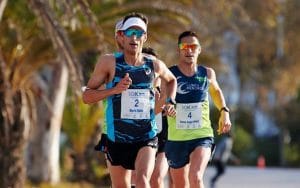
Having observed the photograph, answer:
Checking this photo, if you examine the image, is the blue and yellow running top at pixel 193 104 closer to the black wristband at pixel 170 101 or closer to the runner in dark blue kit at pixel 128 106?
the black wristband at pixel 170 101

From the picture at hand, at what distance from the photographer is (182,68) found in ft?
31.4

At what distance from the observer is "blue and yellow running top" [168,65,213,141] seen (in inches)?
375

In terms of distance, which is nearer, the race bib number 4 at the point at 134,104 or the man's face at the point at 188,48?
the race bib number 4 at the point at 134,104

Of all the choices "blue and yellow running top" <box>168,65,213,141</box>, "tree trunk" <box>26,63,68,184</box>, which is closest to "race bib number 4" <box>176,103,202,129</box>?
"blue and yellow running top" <box>168,65,213,141</box>

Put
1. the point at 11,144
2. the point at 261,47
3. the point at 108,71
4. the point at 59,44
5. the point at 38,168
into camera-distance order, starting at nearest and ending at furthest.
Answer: the point at 108,71 < the point at 59,44 < the point at 11,144 < the point at 38,168 < the point at 261,47

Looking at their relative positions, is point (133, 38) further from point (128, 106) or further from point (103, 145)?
point (103, 145)

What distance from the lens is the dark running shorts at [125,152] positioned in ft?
24.5

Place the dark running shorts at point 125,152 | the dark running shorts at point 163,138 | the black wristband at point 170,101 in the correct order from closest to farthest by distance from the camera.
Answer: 1. the dark running shorts at point 125,152
2. the black wristband at point 170,101
3. the dark running shorts at point 163,138

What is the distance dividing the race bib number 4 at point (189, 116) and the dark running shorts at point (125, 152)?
210 centimetres

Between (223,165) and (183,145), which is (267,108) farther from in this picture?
(183,145)

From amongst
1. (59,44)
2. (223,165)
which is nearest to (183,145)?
(59,44)

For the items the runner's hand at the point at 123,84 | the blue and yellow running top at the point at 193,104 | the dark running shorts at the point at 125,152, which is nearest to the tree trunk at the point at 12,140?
the blue and yellow running top at the point at 193,104

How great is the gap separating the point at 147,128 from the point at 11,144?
7.52m

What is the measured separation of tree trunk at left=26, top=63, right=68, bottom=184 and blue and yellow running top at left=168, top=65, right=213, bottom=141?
1086 centimetres
